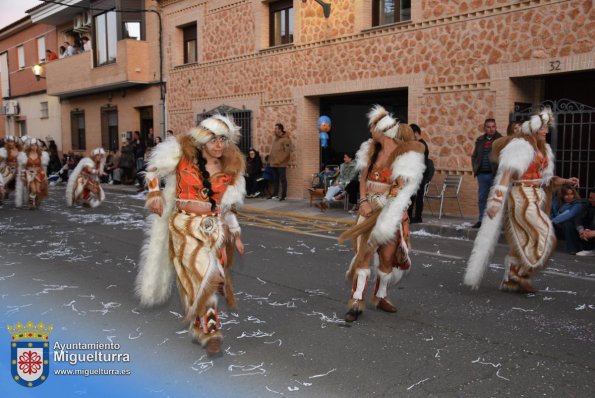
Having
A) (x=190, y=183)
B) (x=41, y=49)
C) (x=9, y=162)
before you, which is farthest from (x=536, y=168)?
(x=41, y=49)

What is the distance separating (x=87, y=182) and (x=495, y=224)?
35.2ft

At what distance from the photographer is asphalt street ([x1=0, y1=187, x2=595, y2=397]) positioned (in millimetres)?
3805

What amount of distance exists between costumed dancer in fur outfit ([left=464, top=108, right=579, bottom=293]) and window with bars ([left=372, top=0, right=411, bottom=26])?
316 inches

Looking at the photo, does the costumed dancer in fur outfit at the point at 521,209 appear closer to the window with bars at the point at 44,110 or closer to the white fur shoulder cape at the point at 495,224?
the white fur shoulder cape at the point at 495,224

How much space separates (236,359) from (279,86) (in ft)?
43.1

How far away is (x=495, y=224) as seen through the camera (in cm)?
618

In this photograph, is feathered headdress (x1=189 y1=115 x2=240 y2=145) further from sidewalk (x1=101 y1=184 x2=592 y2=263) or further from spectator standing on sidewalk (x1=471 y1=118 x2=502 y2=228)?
spectator standing on sidewalk (x1=471 y1=118 x2=502 y2=228)

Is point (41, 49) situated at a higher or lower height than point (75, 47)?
higher

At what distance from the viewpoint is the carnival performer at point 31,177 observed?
526 inches

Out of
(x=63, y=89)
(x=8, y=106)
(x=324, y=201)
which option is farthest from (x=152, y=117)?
(x=8, y=106)

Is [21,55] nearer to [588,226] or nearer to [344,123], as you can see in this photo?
[344,123]

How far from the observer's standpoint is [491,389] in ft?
12.1

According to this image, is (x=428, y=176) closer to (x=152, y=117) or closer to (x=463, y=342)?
(x=463, y=342)

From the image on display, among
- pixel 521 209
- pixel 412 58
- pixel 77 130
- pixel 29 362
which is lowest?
pixel 29 362
